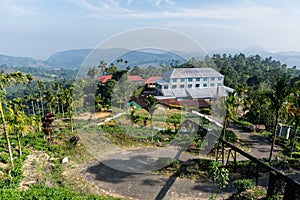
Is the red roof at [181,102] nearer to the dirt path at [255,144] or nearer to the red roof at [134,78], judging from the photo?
the red roof at [134,78]

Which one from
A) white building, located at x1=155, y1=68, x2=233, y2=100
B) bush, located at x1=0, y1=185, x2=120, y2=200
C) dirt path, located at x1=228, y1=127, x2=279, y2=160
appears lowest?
dirt path, located at x1=228, y1=127, x2=279, y2=160

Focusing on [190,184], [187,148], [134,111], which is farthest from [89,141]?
[190,184]

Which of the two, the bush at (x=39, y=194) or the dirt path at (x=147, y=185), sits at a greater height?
the bush at (x=39, y=194)

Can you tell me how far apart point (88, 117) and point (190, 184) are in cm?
1553

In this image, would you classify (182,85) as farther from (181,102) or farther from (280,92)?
(280,92)

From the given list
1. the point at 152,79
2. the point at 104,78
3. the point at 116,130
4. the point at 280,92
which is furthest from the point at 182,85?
the point at 280,92

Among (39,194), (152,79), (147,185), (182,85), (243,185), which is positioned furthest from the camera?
(152,79)

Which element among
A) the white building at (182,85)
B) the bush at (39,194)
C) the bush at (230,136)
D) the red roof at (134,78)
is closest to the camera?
the bush at (39,194)

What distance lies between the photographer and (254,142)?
1759 cm

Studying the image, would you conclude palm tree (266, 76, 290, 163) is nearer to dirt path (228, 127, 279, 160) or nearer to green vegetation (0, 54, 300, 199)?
green vegetation (0, 54, 300, 199)

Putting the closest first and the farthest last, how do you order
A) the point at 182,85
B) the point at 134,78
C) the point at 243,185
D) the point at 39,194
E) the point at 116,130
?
1. the point at 39,194
2. the point at 243,185
3. the point at 116,130
4. the point at 134,78
5. the point at 182,85

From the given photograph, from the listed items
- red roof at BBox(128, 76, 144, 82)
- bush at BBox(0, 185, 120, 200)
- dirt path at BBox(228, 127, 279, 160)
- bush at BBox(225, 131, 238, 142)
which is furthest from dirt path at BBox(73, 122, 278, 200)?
red roof at BBox(128, 76, 144, 82)

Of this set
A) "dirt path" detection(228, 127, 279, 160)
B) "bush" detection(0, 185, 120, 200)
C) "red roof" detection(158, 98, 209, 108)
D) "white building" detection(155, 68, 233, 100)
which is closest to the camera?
"bush" detection(0, 185, 120, 200)

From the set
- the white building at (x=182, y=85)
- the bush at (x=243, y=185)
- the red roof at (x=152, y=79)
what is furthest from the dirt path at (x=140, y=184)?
the red roof at (x=152, y=79)
